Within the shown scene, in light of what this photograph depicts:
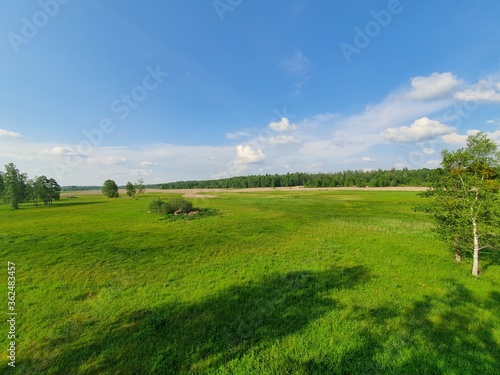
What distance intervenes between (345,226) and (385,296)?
1610 centimetres

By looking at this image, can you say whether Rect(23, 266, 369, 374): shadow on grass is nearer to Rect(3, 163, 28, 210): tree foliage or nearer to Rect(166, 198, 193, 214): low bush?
Rect(166, 198, 193, 214): low bush

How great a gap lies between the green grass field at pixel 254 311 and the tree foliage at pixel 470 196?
6.65 ft

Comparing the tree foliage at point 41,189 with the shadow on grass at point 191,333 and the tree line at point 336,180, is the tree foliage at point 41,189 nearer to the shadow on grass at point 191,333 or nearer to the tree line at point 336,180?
the shadow on grass at point 191,333

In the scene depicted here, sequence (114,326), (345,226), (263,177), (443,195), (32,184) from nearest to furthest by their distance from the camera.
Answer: (114,326), (443,195), (345,226), (32,184), (263,177)

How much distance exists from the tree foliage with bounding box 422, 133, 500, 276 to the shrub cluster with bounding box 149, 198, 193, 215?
32.8 metres

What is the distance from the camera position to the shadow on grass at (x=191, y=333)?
5.83 metres

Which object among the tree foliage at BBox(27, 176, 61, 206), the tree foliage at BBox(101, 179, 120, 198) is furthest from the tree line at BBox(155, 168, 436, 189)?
the tree foliage at BBox(27, 176, 61, 206)

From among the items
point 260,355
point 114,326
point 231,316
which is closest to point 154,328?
point 114,326

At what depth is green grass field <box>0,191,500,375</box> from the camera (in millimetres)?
5867

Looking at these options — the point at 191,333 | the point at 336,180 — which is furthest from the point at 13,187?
the point at 336,180

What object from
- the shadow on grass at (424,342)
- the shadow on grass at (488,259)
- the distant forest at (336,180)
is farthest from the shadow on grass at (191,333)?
the distant forest at (336,180)

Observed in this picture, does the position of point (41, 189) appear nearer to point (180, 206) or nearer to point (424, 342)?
point (180, 206)

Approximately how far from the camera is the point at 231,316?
7793mm

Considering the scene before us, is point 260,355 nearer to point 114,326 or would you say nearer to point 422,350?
point 422,350
